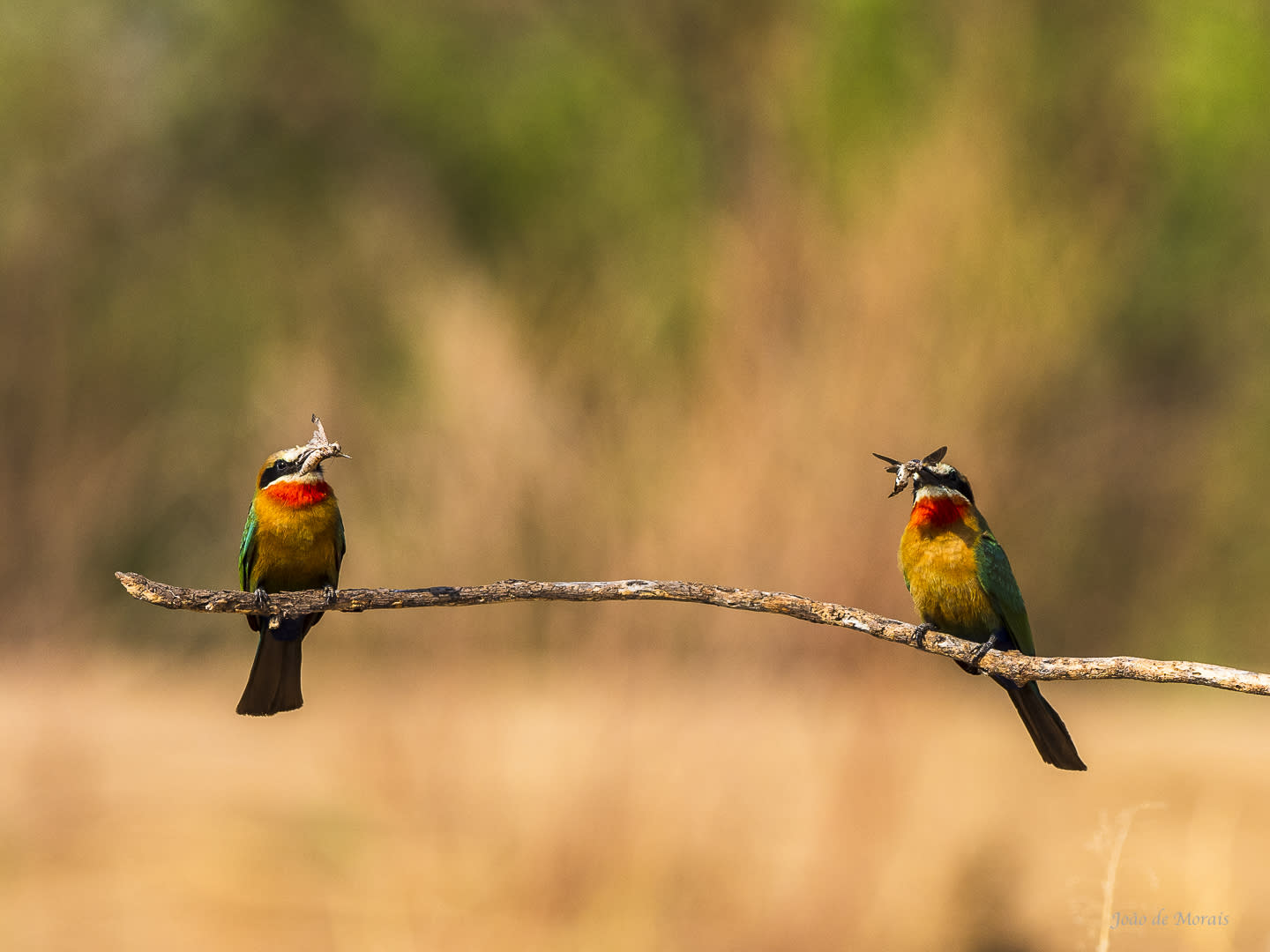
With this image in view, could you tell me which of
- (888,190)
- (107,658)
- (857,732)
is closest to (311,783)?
(107,658)

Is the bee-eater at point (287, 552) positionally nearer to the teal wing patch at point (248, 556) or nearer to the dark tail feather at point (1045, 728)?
the teal wing patch at point (248, 556)

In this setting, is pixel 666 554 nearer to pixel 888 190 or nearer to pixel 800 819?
pixel 800 819

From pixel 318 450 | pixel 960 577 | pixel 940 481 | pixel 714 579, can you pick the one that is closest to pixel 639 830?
pixel 714 579

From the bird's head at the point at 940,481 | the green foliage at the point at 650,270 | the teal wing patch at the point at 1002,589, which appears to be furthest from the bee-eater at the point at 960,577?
the green foliage at the point at 650,270

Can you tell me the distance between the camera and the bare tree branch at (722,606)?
1.11m

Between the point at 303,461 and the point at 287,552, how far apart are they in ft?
2.66

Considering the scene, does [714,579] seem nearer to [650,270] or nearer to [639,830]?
[639,830]

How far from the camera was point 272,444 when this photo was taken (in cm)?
725

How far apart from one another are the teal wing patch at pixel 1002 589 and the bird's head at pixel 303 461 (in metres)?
0.98

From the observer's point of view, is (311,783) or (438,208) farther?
(438,208)

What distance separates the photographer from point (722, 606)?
3.82 ft

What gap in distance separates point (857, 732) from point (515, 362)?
2405 mm

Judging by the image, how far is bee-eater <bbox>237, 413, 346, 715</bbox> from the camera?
146cm

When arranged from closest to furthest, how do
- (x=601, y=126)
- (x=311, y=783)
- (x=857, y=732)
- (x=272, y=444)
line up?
(x=857, y=732) < (x=272, y=444) < (x=311, y=783) < (x=601, y=126)
